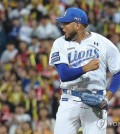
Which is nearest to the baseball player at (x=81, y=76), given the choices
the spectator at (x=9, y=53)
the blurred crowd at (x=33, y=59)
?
the blurred crowd at (x=33, y=59)

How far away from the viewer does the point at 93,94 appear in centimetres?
641

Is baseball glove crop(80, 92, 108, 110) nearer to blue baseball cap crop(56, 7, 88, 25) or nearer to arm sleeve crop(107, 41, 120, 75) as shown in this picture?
arm sleeve crop(107, 41, 120, 75)

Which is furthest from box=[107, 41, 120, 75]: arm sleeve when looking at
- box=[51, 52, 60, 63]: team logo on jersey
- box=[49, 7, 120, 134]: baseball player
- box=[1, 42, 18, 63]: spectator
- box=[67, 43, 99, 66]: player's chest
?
box=[1, 42, 18, 63]: spectator

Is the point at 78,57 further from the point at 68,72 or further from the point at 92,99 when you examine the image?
the point at 92,99

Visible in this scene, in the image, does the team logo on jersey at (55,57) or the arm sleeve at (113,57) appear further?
the arm sleeve at (113,57)

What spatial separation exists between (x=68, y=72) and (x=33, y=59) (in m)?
7.18

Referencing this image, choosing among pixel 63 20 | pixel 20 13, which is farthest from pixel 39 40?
pixel 63 20

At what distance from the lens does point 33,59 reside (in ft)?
44.0

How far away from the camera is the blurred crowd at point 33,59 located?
11.6 metres

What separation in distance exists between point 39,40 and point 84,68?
8.25 m

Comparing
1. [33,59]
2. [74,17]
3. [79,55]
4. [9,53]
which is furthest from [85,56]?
[9,53]

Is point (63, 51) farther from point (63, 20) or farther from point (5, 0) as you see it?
point (5, 0)

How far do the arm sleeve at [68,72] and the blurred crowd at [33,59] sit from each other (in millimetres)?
3433

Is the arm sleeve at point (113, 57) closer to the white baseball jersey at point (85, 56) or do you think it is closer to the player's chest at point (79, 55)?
the white baseball jersey at point (85, 56)
